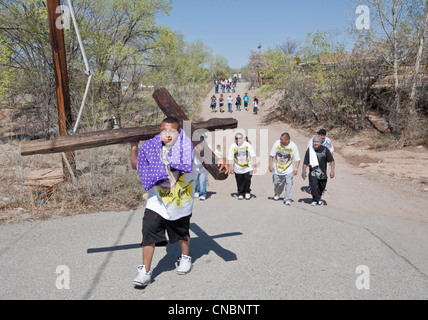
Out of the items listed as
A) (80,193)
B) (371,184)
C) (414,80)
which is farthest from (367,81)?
(80,193)

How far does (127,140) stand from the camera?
3861 millimetres

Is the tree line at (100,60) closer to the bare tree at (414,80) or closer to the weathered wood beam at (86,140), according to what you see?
the weathered wood beam at (86,140)

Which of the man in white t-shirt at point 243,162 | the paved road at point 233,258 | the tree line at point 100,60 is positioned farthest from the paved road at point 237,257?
the tree line at point 100,60

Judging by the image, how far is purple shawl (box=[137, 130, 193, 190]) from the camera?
11.5ft

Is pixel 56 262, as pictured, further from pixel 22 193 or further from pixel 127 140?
pixel 22 193

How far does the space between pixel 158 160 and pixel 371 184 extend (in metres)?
8.13

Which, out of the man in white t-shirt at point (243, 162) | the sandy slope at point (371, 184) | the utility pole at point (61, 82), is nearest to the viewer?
the utility pole at point (61, 82)

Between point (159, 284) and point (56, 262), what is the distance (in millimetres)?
1557

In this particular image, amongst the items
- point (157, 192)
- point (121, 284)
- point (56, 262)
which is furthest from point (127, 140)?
point (56, 262)

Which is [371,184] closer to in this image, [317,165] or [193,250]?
[317,165]

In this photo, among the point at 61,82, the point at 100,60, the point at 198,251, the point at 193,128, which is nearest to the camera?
the point at 193,128

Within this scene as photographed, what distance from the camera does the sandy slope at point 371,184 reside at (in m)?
7.41

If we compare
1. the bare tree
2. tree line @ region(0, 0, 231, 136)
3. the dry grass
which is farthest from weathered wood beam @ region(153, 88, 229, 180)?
the bare tree

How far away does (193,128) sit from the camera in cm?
409
